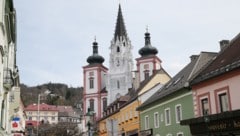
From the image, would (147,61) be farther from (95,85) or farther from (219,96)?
(219,96)

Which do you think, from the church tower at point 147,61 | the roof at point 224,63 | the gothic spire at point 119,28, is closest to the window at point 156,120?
the roof at point 224,63

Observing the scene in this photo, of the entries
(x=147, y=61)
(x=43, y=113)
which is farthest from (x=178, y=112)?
(x=43, y=113)

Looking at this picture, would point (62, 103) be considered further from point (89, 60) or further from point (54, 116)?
point (89, 60)

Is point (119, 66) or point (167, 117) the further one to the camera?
point (119, 66)

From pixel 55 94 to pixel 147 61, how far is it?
9112cm

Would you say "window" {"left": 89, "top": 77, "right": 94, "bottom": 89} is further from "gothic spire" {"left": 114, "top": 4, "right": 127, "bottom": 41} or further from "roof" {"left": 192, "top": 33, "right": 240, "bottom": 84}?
"roof" {"left": 192, "top": 33, "right": 240, "bottom": 84}

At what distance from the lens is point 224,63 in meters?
22.3

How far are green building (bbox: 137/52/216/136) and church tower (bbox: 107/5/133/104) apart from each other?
64.5 metres

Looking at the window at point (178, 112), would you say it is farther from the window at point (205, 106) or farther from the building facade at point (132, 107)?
the building facade at point (132, 107)

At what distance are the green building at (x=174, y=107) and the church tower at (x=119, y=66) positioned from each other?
2539 inches

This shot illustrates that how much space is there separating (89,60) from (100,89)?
9.16 metres

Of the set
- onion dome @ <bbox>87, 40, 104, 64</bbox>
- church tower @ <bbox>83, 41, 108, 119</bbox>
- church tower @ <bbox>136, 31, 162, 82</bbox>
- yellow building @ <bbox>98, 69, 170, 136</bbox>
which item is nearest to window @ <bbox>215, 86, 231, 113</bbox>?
yellow building @ <bbox>98, 69, 170, 136</bbox>

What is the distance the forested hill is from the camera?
16485 centimetres

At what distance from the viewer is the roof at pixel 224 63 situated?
20698 millimetres
